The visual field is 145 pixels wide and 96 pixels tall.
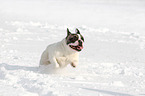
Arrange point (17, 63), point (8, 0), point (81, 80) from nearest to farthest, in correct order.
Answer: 1. point (81, 80)
2. point (17, 63)
3. point (8, 0)

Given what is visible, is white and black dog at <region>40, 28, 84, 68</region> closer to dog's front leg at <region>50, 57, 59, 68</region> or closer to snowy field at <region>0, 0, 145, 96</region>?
dog's front leg at <region>50, 57, 59, 68</region>

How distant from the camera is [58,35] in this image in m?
11.4

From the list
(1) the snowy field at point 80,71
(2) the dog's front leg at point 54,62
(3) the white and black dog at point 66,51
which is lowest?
(1) the snowy field at point 80,71

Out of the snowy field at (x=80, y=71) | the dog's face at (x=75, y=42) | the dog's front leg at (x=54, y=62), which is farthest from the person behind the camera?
the dog's front leg at (x=54, y=62)

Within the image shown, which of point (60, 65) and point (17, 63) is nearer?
point (60, 65)

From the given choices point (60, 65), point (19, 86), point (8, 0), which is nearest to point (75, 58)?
point (60, 65)

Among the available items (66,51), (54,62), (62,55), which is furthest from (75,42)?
(54,62)

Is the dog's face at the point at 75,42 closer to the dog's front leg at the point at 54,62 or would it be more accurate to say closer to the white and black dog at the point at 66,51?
the white and black dog at the point at 66,51

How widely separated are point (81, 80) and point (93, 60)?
6.75 ft

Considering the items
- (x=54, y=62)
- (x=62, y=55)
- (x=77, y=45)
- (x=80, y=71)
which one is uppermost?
(x=77, y=45)

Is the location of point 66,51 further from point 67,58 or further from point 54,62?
point 54,62

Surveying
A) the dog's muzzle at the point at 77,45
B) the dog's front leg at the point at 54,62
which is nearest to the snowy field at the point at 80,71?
the dog's front leg at the point at 54,62

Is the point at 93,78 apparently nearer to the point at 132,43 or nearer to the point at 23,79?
the point at 23,79

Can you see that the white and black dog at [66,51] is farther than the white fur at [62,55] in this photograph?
No
